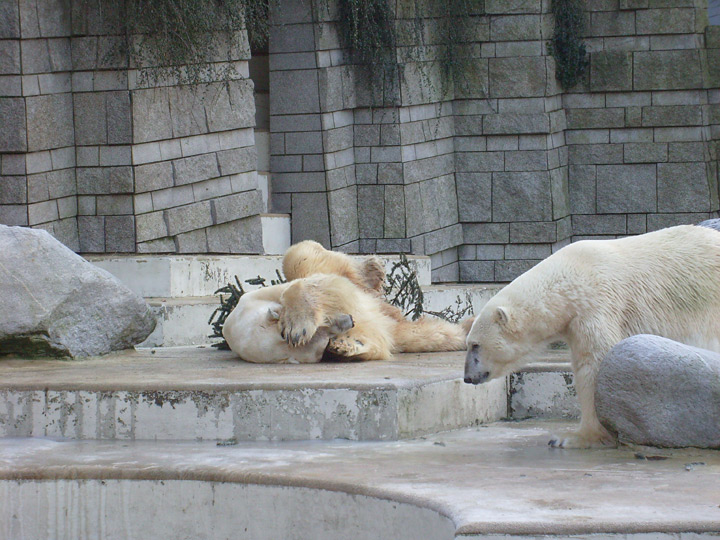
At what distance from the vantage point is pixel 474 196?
32.5 feet

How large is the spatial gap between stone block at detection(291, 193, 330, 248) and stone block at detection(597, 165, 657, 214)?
3051mm

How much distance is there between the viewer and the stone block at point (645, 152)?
10.2 meters

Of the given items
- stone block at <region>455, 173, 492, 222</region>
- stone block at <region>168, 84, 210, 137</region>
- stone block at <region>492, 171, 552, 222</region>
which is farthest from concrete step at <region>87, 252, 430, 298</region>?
stone block at <region>492, 171, 552, 222</region>

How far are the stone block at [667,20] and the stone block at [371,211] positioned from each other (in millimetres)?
3054

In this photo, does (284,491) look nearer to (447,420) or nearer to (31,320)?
(447,420)

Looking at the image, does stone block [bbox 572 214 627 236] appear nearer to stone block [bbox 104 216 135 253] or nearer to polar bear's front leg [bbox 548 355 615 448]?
stone block [bbox 104 216 135 253]

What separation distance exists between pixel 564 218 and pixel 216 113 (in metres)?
4.07

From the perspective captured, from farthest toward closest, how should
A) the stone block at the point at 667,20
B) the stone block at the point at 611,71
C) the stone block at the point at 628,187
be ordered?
the stone block at the point at 628,187 → the stone block at the point at 611,71 → the stone block at the point at 667,20

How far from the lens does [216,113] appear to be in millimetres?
7262

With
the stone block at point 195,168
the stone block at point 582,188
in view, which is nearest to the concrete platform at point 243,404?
the stone block at point 195,168

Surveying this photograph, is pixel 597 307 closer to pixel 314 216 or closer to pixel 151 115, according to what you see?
pixel 151 115

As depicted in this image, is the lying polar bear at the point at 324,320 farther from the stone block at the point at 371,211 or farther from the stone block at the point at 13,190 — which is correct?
the stone block at the point at 371,211

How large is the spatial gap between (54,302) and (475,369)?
1942 mm

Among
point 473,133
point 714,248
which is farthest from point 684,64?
point 714,248
